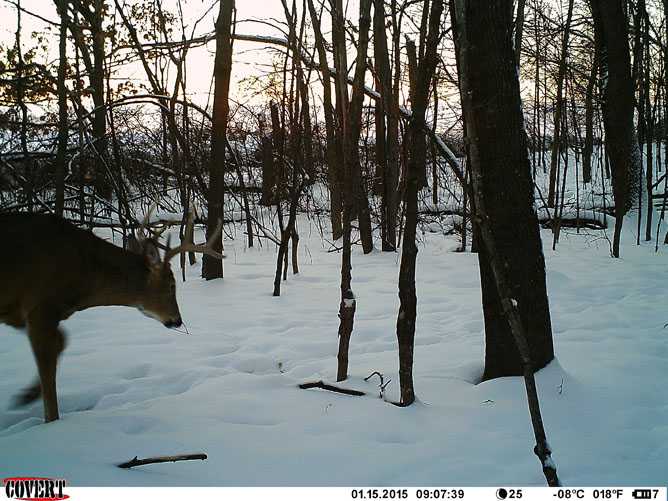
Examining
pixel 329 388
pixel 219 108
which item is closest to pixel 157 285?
pixel 329 388

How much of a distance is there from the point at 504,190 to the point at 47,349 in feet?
9.70

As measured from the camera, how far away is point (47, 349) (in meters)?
3.27

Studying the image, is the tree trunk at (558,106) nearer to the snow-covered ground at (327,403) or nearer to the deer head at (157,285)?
the snow-covered ground at (327,403)

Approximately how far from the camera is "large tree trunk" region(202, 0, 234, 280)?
297 inches

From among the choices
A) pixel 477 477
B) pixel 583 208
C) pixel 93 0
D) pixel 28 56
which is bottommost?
pixel 477 477

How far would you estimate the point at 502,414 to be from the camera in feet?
10.3

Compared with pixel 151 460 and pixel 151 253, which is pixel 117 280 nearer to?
pixel 151 253

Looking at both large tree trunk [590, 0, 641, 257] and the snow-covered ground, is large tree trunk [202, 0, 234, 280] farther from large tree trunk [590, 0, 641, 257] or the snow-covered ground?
large tree trunk [590, 0, 641, 257]

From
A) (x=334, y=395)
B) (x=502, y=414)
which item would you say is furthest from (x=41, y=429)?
(x=502, y=414)

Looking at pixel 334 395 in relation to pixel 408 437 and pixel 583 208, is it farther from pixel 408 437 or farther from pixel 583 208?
pixel 583 208

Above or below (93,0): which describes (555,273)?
below

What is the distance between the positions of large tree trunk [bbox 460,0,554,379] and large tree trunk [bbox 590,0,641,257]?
709cm

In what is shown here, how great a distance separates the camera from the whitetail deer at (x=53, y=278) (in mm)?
3295

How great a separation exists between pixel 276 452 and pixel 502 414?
132cm
